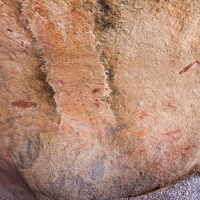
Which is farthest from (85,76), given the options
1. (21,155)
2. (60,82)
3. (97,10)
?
(21,155)

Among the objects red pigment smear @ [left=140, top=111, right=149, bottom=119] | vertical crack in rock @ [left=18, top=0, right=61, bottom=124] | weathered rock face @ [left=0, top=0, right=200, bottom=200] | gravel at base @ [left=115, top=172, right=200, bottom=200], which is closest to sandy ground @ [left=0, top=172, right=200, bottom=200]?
gravel at base @ [left=115, top=172, right=200, bottom=200]

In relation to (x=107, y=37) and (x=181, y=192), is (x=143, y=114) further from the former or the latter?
(x=181, y=192)

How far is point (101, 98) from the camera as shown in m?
0.93

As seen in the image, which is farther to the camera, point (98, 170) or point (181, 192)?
point (181, 192)

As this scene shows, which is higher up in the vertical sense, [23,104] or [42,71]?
[42,71]

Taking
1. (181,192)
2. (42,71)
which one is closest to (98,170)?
(42,71)

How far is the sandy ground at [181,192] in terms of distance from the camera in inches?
45.6

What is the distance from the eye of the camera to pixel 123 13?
819 millimetres

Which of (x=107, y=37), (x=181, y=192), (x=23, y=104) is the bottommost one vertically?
(x=181, y=192)

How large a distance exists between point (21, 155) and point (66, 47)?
0.35m

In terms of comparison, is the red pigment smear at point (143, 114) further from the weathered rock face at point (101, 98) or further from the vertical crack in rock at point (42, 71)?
the vertical crack in rock at point (42, 71)

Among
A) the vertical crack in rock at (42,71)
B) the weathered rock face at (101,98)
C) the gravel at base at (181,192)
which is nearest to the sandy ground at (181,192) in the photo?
the gravel at base at (181,192)

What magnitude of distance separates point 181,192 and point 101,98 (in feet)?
1.85

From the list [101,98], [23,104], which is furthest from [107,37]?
[23,104]
